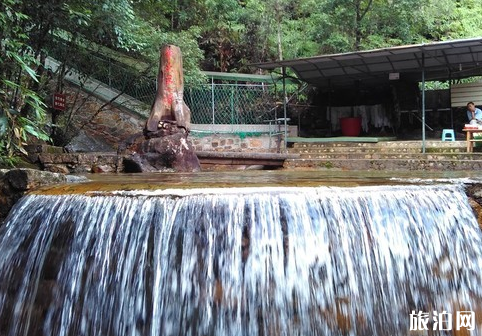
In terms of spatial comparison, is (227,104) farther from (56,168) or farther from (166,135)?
(56,168)

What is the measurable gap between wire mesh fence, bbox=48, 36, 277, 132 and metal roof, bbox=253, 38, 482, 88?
1.66 metres

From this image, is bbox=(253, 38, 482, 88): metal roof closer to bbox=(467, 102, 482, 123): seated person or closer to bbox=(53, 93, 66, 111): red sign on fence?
bbox=(467, 102, 482, 123): seated person

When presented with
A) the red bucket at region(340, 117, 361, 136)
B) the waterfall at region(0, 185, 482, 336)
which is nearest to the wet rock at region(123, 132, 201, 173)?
the waterfall at region(0, 185, 482, 336)

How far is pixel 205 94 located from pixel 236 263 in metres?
10.2

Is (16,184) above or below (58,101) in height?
below

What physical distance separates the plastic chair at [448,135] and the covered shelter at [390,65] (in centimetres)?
166

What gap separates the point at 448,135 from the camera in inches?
470

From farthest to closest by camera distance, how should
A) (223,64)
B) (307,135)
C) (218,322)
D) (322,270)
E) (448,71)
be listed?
(223,64), (307,135), (448,71), (322,270), (218,322)

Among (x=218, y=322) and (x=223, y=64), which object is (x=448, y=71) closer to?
(x=223, y=64)

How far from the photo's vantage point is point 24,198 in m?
4.30

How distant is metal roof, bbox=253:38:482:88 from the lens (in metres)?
10.1

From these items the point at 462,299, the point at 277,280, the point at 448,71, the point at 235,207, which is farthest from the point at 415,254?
the point at 448,71

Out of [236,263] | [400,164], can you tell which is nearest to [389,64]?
[400,164]

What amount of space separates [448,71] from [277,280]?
36.9 ft
